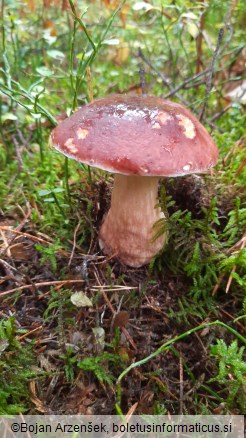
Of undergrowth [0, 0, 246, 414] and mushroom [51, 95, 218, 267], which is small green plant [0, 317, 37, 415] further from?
mushroom [51, 95, 218, 267]

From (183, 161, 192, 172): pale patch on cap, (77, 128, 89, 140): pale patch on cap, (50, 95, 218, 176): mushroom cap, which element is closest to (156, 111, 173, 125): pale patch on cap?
(50, 95, 218, 176): mushroom cap

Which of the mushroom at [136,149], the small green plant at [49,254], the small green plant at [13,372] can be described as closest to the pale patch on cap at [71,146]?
the mushroom at [136,149]

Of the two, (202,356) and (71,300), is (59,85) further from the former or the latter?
(202,356)

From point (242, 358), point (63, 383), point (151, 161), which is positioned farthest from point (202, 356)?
point (151, 161)

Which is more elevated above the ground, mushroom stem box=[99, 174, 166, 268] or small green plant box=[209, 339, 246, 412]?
mushroom stem box=[99, 174, 166, 268]

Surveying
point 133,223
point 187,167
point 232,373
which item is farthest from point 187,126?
point 232,373

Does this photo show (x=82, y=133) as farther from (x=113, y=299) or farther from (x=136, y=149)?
(x=113, y=299)

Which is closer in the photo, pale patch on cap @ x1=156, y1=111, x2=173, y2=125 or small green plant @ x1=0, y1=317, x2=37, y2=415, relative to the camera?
small green plant @ x1=0, y1=317, x2=37, y2=415

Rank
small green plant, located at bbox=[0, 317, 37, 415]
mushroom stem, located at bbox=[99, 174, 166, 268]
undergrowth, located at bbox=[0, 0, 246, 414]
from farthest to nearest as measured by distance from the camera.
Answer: mushroom stem, located at bbox=[99, 174, 166, 268]
undergrowth, located at bbox=[0, 0, 246, 414]
small green plant, located at bbox=[0, 317, 37, 415]
